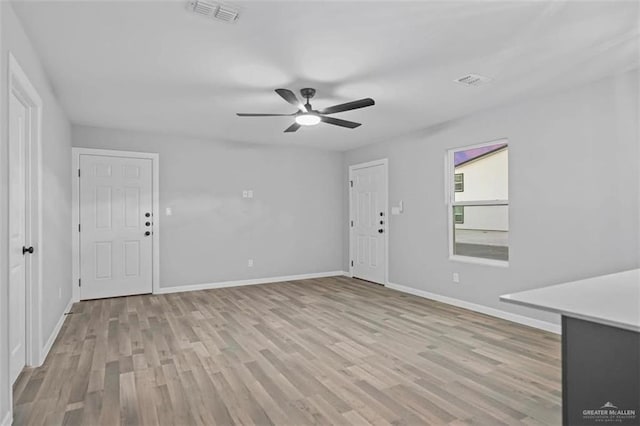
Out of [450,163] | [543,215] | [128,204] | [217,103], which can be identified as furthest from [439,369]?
[128,204]

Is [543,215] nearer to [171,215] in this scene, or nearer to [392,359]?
[392,359]

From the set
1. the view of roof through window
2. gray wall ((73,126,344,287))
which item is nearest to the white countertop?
the view of roof through window

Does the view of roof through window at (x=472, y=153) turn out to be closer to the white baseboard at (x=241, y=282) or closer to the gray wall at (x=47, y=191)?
the white baseboard at (x=241, y=282)

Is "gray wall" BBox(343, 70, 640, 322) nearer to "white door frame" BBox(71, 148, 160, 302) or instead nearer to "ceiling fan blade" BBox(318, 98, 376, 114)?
"ceiling fan blade" BBox(318, 98, 376, 114)

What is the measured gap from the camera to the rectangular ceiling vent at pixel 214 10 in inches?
85.6

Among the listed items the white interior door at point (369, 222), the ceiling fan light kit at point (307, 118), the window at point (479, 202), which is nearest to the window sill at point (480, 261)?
the window at point (479, 202)

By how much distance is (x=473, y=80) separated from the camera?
3.40 metres

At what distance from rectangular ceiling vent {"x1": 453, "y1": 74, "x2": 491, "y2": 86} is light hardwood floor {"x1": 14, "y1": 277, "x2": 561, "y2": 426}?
7.81 ft

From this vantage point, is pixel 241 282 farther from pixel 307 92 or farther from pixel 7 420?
pixel 7 420

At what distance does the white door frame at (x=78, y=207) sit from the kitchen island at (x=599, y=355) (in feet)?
16.8

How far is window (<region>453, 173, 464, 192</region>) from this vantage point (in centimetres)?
485

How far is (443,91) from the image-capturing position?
3725 millimetres

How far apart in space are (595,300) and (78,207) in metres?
5.66

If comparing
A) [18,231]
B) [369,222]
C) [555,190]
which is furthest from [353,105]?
[369,222]
